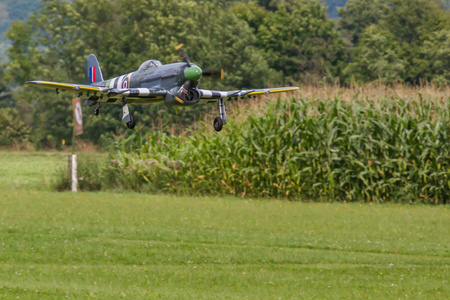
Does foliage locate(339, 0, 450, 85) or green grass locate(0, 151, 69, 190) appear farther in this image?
foliage locate(339, 0, 450, 85)

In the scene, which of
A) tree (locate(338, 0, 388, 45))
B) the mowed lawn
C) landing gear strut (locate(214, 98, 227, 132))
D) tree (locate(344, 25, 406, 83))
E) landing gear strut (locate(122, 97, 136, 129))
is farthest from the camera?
tree (locate(338, 0, 388, 45))

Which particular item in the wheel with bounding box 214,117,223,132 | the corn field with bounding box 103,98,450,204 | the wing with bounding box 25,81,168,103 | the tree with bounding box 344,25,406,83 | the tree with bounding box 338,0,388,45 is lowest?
the corn field with bounding box 103,98,450,204

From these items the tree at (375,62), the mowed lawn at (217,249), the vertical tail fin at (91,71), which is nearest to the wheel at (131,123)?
the vertical tail fin at (91,71)

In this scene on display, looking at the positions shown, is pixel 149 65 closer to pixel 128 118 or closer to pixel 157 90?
pixel 157 90

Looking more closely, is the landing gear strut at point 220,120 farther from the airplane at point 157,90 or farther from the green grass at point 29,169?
the green grass at point 29,169

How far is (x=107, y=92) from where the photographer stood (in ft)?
9.09

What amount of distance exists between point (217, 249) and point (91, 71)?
13878 mm

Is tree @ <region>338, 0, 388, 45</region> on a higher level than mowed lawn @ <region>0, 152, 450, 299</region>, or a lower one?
higher

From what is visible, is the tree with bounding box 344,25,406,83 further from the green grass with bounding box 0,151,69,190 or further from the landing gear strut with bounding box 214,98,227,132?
the landing gear strut with bounding box 214,98,227,132

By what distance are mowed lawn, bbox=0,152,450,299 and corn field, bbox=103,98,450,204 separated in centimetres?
100

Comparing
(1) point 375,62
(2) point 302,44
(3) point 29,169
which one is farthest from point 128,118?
(2) point 302,44

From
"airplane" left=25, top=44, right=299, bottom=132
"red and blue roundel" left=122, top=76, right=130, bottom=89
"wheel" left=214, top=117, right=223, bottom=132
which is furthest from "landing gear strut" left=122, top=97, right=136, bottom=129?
"wheel" left=214, top=117, right=223, bottom=132

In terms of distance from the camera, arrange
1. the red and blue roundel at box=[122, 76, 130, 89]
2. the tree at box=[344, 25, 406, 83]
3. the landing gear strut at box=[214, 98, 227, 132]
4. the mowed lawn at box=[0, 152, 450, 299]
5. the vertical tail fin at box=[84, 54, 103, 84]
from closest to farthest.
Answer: the landing gear strut at box=[214, 98, 227, 132] → the red and blue roundel at box=[122, 76, 130, 89] → the vertical tail fin at box=[84, 54, 103, 84] → the mowed lawn at box=[0, 152, 450, 299] → the tree at box=[344, 25, 406, 83]

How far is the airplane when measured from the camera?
2.73 m
